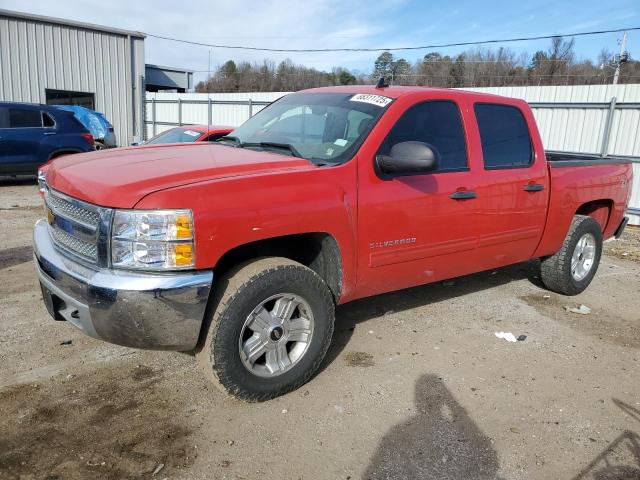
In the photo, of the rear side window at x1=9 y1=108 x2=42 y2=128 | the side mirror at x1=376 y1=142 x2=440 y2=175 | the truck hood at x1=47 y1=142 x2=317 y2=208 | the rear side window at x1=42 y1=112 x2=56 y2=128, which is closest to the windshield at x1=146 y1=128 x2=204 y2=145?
the rear side window at x1=42 y1=112 x2=56 y2=128

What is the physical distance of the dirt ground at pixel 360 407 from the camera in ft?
8.91

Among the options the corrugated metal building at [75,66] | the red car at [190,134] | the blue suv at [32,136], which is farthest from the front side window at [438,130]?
the corrugated metal building at [75,66]

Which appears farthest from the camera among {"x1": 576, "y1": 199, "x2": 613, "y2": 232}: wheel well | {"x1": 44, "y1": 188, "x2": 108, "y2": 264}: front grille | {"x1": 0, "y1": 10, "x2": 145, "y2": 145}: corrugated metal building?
{"x1": 0, "y1": 10, "x2": 145, "y2": 145}: corrugated metal building

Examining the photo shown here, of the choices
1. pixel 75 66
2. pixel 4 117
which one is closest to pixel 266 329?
pixel 4 117

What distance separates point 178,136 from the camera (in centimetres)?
941

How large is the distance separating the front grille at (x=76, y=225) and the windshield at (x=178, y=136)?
19.6 ft

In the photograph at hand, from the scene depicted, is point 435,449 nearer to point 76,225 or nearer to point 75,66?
point 76,225

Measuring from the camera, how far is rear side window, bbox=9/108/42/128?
37.6ft

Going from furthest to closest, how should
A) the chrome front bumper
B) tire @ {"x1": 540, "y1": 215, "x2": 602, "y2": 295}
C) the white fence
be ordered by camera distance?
1. the white fence
2. tire @ {"x1": 540, "y1": 215, "x2": 602, "y2": 295}
3. the chrome front bumper

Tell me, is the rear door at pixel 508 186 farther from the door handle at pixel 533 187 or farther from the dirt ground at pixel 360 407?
the dirt ground at pixel 360 407

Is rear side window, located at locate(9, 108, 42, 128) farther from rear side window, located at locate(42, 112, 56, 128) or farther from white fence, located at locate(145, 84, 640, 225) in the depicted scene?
white fence, located at locate(145, 84, 640, 225)

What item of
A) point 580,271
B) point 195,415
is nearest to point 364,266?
point 195,415

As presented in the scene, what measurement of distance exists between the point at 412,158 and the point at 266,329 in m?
1.41

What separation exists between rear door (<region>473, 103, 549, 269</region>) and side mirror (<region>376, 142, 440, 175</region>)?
0.93 m
